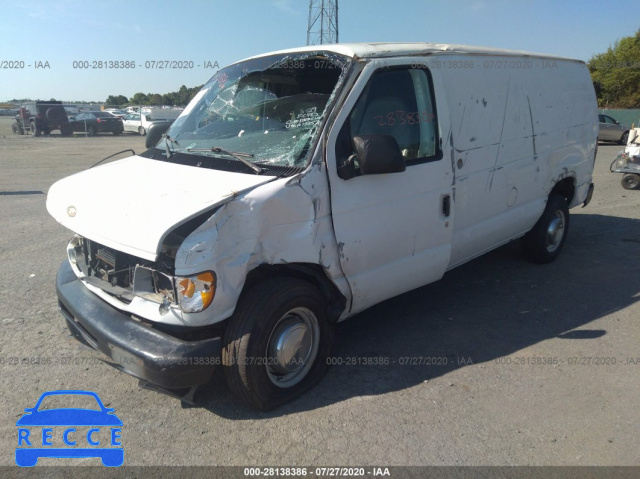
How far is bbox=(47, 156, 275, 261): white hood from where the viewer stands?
2.84m

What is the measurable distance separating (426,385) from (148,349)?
6.32ft

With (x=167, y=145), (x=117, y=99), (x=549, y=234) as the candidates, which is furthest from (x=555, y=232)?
(x=117, y=99)

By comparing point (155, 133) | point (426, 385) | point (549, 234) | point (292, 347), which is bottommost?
point (426, 385)

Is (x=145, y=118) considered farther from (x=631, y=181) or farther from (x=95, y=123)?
(x=631, y=181)

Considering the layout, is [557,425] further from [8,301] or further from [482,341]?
[8,301]

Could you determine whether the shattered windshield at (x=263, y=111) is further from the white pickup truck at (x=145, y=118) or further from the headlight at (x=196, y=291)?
the white pickup truck at (x=145, y=118)

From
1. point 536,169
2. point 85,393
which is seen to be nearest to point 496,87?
point 536,169

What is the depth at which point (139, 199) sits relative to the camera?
3.11m

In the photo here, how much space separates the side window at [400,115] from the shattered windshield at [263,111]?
0.23 m

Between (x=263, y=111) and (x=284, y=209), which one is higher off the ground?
(x=263, y=111)

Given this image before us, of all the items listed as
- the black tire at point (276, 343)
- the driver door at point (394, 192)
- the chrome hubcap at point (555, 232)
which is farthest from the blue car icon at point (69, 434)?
the chrome hubcap at point (555, 232)

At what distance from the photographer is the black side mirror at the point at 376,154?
3.32 meters

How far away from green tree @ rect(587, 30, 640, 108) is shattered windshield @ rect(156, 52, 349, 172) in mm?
44334

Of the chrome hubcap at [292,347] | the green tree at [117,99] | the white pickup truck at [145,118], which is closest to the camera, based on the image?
the chrome hubcap at [292,347]
